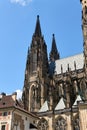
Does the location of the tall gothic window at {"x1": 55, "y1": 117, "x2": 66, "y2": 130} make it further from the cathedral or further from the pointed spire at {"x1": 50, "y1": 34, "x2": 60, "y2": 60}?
the pointed spire at {"x1": 50, "y1": 34, "x2": 60, "y2": 60}

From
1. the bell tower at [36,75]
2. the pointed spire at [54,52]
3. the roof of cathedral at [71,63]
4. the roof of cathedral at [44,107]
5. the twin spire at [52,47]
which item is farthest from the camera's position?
the pointed spire at [54,52]

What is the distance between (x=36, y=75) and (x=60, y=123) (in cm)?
1246

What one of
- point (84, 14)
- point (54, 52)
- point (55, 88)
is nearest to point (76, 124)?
point (55, 88)

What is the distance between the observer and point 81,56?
5381 centimetres

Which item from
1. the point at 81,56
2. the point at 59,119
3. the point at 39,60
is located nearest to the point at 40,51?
the point at 39,60

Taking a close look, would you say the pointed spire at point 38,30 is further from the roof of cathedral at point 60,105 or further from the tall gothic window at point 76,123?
the tall gothic window at point 76,123

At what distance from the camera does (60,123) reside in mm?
42219

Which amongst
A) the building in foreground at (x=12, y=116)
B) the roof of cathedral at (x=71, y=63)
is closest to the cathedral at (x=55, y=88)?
the roof of cathedral at (x=71, y=63)

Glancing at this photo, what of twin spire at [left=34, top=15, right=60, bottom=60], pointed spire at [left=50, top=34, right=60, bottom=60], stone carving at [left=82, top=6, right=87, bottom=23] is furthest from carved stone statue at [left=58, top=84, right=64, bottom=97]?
pointed spire at [left=50, top=34, right=60, bottom=60]

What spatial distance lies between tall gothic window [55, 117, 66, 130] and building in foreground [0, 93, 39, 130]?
6413 millimetres

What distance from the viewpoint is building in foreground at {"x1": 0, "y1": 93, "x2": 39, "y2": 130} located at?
33062 mm

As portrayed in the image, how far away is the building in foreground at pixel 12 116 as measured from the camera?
3306 cm

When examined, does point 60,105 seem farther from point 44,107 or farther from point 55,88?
point 55,88

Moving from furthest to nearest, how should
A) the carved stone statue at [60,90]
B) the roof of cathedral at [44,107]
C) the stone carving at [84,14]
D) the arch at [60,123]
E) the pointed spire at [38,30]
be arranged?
the pointed spire at [38,30] → the stone carving at [84,14] → the carved stone statue at [60,90] → the roof of cathedral at [44,107] → the arch at [60,123]
